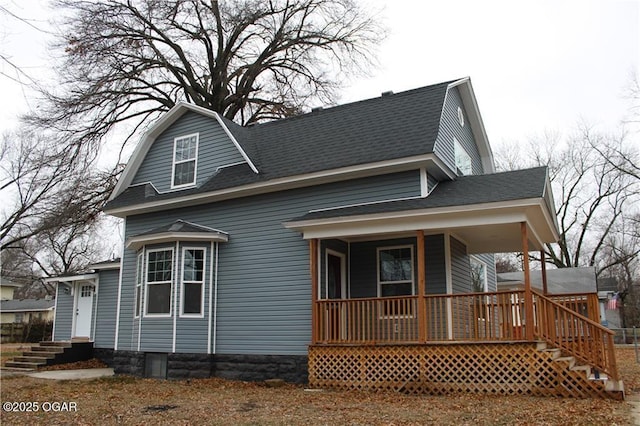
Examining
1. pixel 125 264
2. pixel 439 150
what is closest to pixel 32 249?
pixel 125 264

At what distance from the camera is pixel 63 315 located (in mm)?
17734

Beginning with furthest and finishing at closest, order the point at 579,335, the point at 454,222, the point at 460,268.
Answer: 1. the point at 460,268
2. the point at 454,222
3. the point at 579,335

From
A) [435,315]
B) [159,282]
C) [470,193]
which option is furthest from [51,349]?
[470,193]

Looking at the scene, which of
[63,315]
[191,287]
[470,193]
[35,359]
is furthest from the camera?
[63,315]

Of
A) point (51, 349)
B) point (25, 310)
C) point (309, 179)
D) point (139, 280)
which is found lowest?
point (51, 349)

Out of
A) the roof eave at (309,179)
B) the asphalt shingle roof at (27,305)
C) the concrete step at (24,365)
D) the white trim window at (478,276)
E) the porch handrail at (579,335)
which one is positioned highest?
the roof eave at (309,179)

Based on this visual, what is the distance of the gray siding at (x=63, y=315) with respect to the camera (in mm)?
17406

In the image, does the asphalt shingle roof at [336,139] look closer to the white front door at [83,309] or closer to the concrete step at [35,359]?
the white front door at [83,309]

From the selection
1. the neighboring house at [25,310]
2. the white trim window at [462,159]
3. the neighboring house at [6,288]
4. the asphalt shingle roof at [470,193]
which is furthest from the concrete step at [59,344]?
the neighboring house at [6,288]

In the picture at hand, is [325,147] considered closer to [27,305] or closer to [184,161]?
[184,161]

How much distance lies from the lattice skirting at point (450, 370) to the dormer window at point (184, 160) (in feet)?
20.4

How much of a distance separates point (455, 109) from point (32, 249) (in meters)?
40.5

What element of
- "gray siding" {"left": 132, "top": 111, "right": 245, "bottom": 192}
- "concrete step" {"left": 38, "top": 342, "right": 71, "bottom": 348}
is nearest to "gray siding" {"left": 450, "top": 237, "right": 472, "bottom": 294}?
"gray siding" {"left": 132, "top": 111, "right": 245, "bottom": 192}

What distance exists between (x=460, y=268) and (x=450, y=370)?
3.50 m
